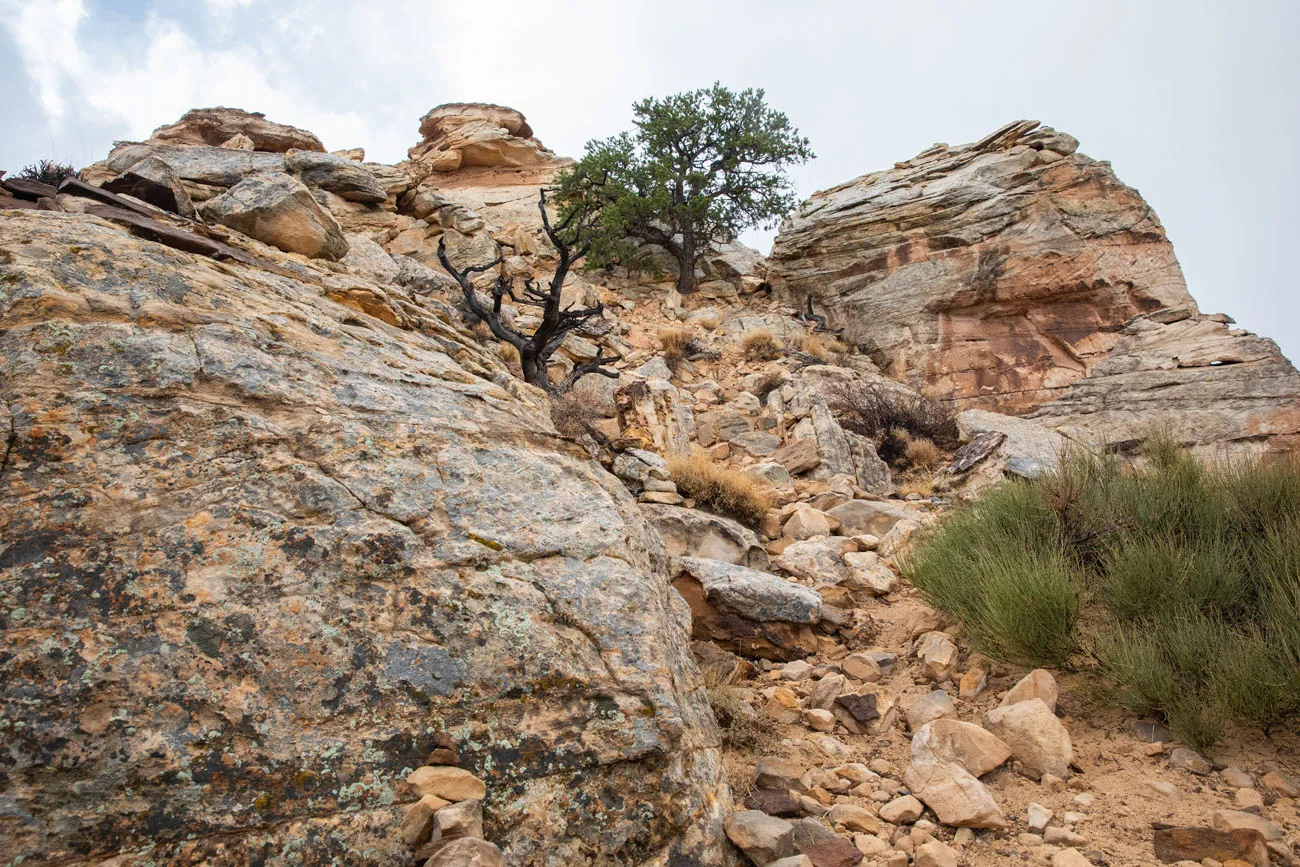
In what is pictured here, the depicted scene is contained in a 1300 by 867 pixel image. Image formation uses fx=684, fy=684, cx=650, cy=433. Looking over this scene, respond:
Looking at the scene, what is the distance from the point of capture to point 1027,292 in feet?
49.2

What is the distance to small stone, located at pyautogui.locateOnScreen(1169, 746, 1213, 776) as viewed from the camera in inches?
113

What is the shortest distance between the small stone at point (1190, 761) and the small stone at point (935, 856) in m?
1.25

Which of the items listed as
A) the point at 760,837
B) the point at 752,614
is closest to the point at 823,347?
the point at 752,614

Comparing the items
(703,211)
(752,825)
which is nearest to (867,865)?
(752,825)

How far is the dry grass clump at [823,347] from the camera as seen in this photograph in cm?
1515

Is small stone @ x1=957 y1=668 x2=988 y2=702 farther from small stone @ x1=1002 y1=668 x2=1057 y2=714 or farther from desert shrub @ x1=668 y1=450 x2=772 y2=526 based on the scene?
desert shrub @ x1=668 y1=450 x2=772 y2=526

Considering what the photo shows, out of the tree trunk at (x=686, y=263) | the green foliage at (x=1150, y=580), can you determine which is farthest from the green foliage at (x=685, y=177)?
the green foliage at (x=1150, y=580)

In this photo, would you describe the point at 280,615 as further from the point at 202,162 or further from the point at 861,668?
the point at 202,162

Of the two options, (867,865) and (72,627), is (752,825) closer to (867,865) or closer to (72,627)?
(867,865)

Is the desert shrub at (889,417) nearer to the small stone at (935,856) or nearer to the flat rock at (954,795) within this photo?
A: the flat rock at (954,795)

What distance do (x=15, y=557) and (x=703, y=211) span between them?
710 inches

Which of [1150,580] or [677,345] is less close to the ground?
[677,345]

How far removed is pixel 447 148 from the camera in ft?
77.9

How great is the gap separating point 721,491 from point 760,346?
844 cm
